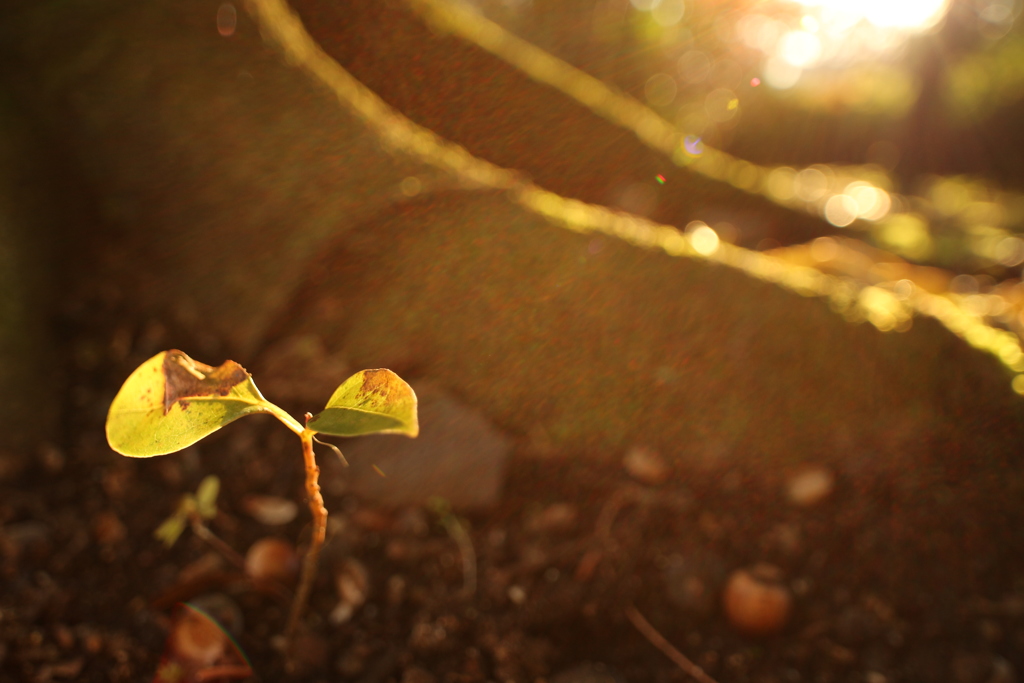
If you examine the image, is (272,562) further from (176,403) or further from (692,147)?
(692,147)

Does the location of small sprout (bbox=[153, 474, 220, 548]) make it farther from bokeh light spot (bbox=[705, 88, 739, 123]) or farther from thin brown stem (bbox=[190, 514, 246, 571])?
bokeh light spot (bbox=[705, 88, 739, 123])

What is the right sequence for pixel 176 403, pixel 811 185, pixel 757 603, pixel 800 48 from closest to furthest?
pixel 176 403
pixel 757 603
pixel 811 185
pixel 800 48

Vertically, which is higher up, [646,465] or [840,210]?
[840,210]

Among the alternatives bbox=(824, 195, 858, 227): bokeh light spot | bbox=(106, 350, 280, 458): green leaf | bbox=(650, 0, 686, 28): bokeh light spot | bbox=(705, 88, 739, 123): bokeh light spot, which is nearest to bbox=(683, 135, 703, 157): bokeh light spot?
bbox=(824, 195, 858, 227): bokeh light spot

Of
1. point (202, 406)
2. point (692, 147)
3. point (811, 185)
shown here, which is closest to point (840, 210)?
point (811, 185)

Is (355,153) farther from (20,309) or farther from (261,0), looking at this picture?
(20,309)

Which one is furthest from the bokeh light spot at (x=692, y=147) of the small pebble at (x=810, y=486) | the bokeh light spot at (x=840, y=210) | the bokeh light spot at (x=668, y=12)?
the bokeh light spot at (x=668, y=12)
